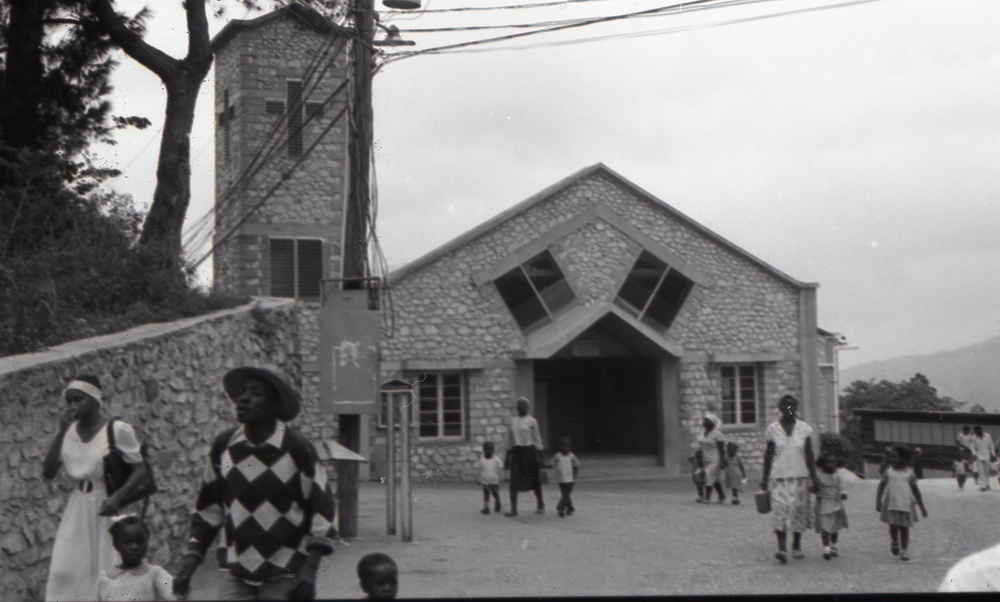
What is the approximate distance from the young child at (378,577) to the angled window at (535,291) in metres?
16.7

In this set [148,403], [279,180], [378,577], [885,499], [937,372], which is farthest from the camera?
[937,372]

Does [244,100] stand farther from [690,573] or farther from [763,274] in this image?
[690,573]

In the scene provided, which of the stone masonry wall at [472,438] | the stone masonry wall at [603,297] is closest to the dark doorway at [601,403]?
the stone masonry wall at [603,297]

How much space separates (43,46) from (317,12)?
12.0ft

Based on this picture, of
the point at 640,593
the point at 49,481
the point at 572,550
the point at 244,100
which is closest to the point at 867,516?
the point at 572,550

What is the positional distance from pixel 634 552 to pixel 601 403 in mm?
13917

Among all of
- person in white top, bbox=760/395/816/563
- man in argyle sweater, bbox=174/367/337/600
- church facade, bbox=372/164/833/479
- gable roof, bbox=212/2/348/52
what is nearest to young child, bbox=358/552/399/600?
man in argyle sweater, bbox=174/367/337/600

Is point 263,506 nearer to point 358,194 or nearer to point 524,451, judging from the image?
point 358,194

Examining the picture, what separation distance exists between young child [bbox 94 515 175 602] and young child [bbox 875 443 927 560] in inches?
283

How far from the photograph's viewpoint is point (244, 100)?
20.4 metres

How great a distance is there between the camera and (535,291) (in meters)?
20.9

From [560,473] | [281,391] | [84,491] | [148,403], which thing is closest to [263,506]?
[281,391]

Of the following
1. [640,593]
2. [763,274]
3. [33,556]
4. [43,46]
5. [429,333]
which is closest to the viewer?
[33,556]

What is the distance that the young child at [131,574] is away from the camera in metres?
4.74
